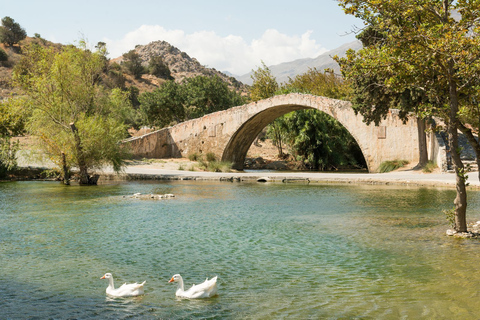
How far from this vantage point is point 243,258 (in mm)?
8609

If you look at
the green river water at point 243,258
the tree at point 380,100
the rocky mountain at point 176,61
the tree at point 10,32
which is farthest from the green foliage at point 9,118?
the rocky mountain at point 176,61

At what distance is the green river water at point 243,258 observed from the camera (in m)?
6.14

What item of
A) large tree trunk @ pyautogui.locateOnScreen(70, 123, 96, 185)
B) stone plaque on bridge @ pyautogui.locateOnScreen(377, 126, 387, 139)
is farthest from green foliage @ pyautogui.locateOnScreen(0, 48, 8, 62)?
stone plaque on bridge @ pyautogui.locateOnScreen(377, 126, 387, 139)

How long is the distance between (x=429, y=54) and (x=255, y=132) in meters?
26.3

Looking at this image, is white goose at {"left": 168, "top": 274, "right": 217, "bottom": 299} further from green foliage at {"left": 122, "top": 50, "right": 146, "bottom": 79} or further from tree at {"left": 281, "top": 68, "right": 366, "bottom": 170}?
green foliage at {"left": 122, "top": 50, "right": 146, "bottom": 79}

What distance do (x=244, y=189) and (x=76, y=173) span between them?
8.23 metres

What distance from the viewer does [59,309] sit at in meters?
5.96

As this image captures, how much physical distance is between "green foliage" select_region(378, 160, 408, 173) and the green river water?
36.5 ft

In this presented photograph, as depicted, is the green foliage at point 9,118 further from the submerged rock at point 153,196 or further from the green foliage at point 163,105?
the green foliage at point 163,105

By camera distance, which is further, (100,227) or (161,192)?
(161,192)

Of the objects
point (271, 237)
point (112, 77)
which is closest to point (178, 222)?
point (271, 237)

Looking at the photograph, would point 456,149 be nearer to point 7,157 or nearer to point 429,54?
point 429,54

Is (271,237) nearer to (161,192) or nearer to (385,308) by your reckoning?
(385,308)

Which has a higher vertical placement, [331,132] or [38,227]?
[331,132]
